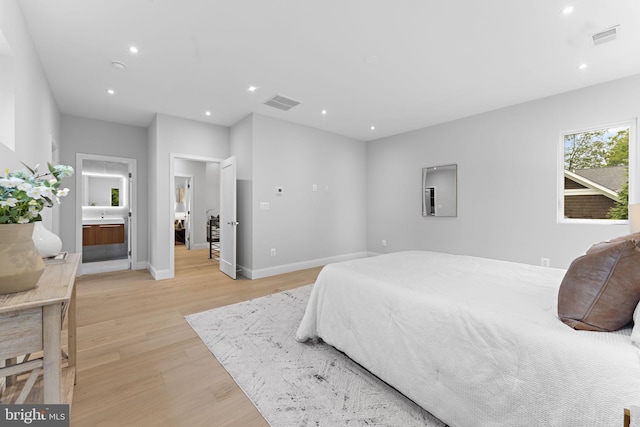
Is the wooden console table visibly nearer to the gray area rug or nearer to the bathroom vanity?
the gray area rug

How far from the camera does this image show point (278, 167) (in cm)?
457

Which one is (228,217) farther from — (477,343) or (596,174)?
(596,174)

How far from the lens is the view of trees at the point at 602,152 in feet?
10.5

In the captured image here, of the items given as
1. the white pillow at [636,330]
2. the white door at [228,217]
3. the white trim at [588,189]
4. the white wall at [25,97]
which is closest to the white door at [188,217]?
the white door at [228,217]

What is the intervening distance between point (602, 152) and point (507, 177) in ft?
3.27

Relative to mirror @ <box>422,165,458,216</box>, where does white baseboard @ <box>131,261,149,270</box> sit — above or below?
below

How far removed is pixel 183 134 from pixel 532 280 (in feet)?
16.0

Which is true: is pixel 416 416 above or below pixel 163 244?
below

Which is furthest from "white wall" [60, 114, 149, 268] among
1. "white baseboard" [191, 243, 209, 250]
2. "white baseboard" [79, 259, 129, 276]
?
"white baseboard" [191, 243, 209, 250]

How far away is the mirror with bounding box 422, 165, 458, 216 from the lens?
4582 millimetres

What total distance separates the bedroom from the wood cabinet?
6.07 ft

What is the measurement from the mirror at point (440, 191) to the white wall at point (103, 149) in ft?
16.8

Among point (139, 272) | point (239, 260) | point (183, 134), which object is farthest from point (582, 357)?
point (139, 272)

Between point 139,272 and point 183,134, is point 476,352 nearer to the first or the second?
point 183,134
